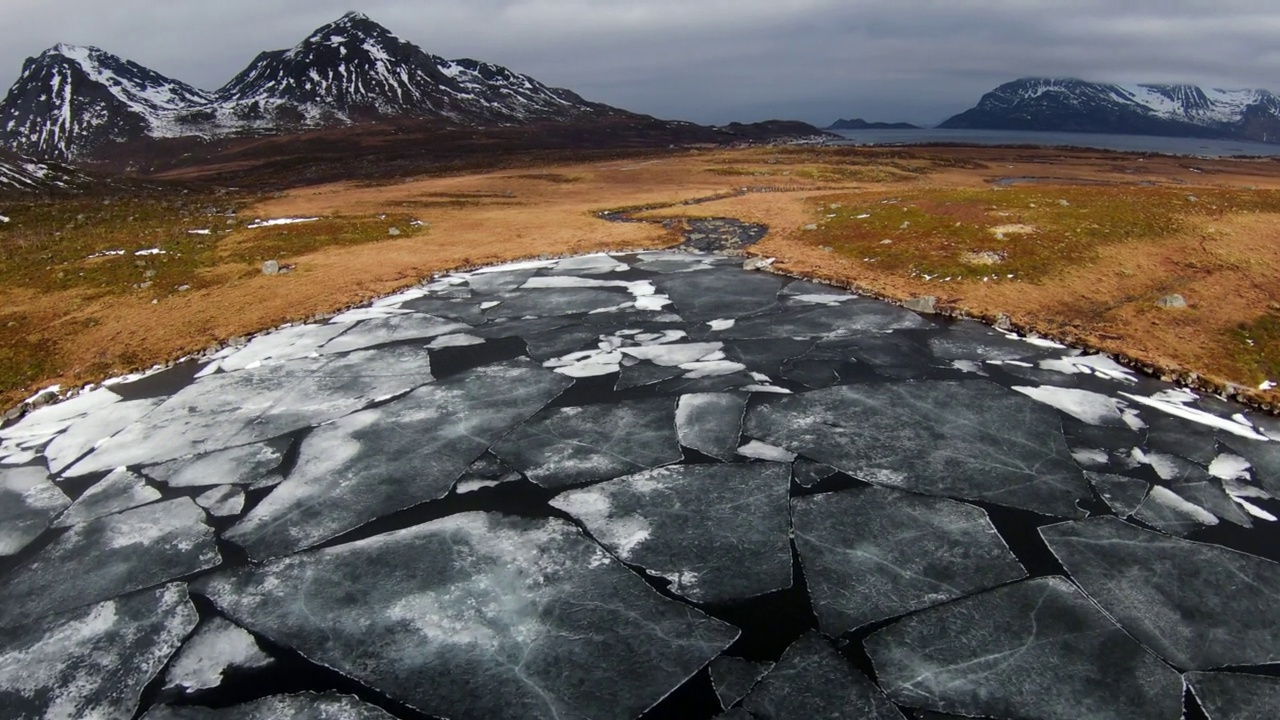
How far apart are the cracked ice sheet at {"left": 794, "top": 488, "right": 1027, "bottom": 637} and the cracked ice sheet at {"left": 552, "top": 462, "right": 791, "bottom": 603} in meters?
0.40

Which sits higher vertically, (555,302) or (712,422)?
(555,302)

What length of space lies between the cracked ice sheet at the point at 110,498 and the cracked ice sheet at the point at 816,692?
28.6 feet

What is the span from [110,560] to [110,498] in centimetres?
173

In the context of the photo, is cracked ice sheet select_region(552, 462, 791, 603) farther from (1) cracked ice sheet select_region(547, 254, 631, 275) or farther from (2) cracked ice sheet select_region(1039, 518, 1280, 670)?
(1) cracked ice sheet select_region(547, 254, 631, 275)

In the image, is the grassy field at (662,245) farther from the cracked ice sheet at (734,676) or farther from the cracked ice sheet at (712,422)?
the cracked ice sheet at (734,676)

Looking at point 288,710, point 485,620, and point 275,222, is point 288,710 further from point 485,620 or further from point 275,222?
point 275,222

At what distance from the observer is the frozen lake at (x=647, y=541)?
20.2ft

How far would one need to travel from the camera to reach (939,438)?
1023cm

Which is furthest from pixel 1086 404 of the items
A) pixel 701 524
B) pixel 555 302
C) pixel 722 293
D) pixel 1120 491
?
pixel 555 302

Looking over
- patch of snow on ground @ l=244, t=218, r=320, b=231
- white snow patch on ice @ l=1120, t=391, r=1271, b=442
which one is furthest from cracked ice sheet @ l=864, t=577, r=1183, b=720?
patch of snow on ground @ l=244, t=218, r=320, b=231

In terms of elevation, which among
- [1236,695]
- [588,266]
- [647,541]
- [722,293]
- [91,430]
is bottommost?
[1236,695]

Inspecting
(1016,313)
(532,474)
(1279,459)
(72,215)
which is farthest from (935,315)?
(72,215)

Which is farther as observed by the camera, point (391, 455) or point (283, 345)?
point (283, 345)

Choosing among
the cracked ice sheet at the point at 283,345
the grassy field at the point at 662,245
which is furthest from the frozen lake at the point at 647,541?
the grassy field at the point at 662,245
